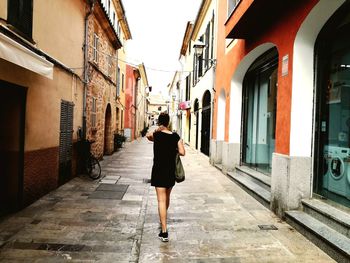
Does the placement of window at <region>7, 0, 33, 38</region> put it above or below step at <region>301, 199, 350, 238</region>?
above

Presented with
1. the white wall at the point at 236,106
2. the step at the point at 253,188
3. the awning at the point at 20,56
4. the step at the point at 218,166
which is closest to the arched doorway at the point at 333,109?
the step at the point at 253,188

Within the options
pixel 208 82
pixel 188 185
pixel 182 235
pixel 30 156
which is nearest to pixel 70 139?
pixel 30 156

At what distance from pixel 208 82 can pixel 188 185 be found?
310 inches

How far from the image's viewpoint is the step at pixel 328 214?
4.14 meters

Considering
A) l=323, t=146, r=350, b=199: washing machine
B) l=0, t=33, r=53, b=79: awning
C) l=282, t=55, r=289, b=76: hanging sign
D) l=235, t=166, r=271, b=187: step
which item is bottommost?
l=235, t=166, r=271, b=187: step

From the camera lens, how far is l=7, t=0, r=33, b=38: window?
529 centimetres

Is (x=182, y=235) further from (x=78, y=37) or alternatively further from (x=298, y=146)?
(x=78, y=37)

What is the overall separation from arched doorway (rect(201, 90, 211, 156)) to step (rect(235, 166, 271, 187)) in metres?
6.27

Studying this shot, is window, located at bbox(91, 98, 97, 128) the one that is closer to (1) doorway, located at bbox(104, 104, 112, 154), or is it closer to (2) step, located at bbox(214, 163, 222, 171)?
(1) doorway, located at bbox(104, 104, 112, 154)

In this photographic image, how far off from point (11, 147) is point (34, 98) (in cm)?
110

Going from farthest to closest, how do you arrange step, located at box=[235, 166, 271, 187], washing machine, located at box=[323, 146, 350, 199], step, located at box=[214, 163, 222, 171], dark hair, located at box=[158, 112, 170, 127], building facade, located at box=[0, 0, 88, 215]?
step, located at box=[214, 163, 222, 171]
step, located at box=[235, 166, 271, 187]
building facade, located at box=[0, 0, 88, 215]
washing machine, located at box=[323, 146, 350, 199]
dark hair, located at box=[158, 112, 170, 127]

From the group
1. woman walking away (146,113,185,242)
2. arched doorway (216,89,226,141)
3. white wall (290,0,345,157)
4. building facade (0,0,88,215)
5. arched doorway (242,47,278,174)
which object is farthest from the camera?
arched doorway (216,89,226,141)

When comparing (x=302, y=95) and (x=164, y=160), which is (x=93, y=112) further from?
(x=302, y=95)

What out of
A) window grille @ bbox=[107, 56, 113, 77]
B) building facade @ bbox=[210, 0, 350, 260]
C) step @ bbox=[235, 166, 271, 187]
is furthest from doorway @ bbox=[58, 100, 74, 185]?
window grille @ bbox=[107, 56, 113, 77]
